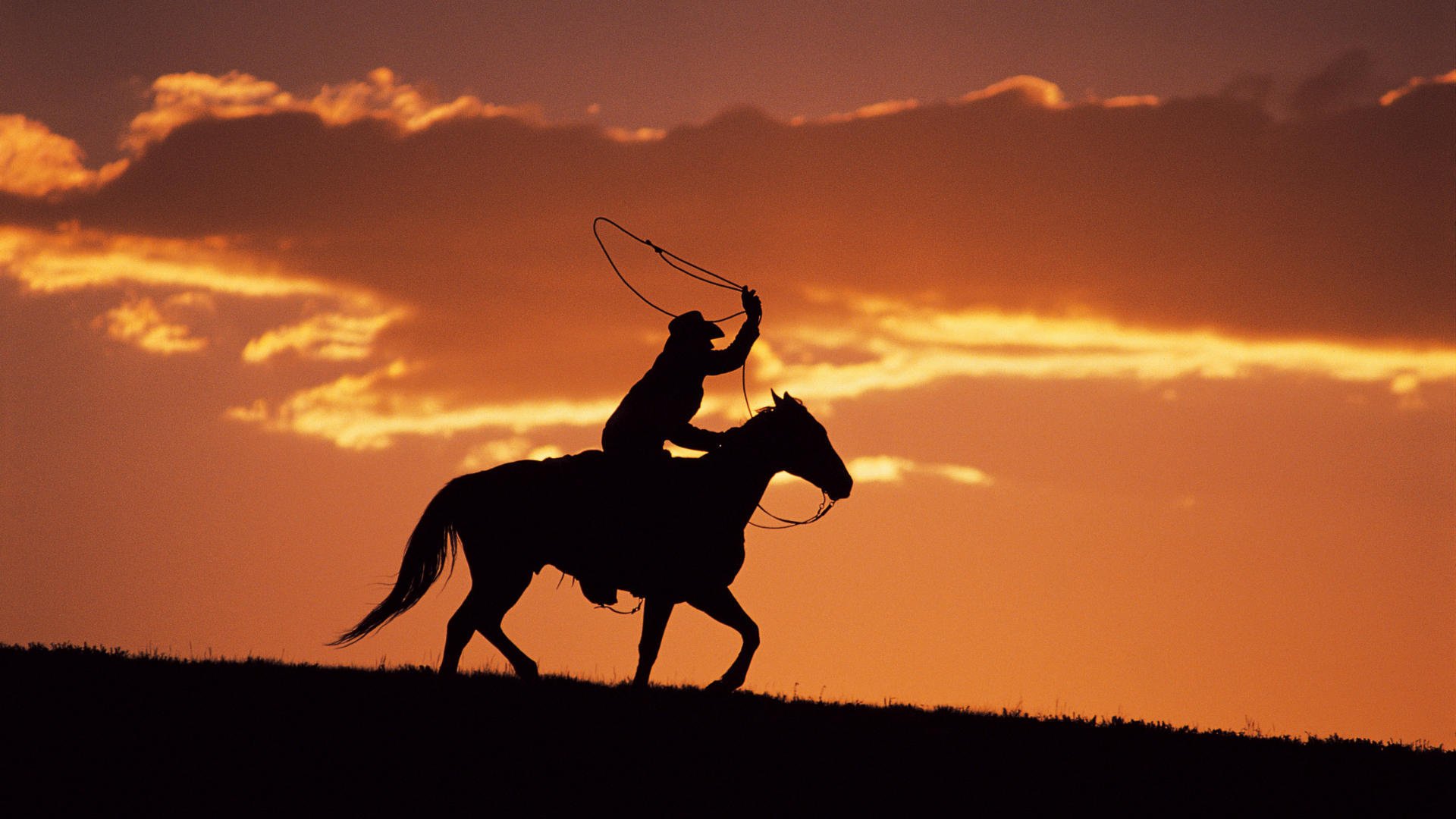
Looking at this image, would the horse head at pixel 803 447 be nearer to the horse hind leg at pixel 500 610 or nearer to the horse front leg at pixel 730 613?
the horse front leg at pixel 730 613

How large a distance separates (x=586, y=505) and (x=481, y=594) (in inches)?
51.1

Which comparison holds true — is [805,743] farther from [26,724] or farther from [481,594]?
[26,724]

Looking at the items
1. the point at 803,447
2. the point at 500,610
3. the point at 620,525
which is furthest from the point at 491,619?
the point at 803,447

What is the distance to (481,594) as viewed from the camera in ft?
44.9

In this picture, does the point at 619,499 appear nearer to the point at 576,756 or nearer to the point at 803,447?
the point at 803,447

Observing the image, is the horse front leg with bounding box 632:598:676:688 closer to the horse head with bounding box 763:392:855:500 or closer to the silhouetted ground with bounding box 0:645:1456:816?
the silhouetted ground with bounding box 0:645:1456:816

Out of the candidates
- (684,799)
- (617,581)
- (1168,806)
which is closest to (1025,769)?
(1168,806)

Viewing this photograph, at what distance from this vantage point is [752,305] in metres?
14.4

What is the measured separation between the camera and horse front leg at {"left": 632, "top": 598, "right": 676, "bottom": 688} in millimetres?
13188

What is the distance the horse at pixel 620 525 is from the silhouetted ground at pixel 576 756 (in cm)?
102

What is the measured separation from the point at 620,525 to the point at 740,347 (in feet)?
6.82

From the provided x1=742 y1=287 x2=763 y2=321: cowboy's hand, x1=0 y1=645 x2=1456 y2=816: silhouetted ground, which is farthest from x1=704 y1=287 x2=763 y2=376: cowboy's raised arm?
x1=0 y1=645 x2=1456 y2=816: silhouetted ground

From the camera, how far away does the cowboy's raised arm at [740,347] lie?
14.0 m

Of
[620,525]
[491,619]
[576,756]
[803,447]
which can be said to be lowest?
[576,756]
